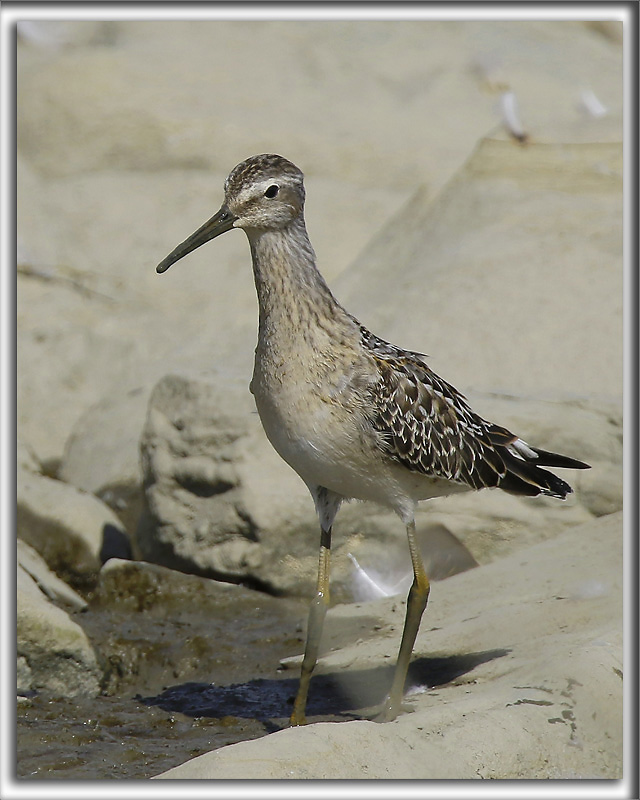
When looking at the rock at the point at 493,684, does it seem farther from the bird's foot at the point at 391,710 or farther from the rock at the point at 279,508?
the rock at the point at 279,508

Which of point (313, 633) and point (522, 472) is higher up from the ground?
point (522, 472)

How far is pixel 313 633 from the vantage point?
6949 mm

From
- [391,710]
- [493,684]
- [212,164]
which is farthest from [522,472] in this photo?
[212,164]

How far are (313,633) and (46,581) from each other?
2.48 m

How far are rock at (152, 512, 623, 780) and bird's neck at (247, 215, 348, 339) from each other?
2140 mm

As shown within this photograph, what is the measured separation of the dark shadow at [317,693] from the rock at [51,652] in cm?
39

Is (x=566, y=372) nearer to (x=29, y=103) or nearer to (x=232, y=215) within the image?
(x=232, y=215)

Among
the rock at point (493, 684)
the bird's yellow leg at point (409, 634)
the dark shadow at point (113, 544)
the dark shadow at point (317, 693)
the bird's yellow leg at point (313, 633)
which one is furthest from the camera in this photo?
the dark shadow at point (113, 544)

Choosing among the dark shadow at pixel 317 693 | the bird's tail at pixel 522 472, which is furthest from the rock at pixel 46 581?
the bird's tail at pixel 522 472

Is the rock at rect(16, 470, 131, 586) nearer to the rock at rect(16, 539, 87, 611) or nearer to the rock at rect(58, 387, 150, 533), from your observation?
the rock at rect(16, 539, 87, 611)

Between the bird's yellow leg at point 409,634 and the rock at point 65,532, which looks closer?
the bird's yellow leg at point 409,634

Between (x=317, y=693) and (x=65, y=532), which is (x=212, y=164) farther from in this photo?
(x=317, y=693)

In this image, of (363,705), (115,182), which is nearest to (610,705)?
(363,705)

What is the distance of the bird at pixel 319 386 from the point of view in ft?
20.9
